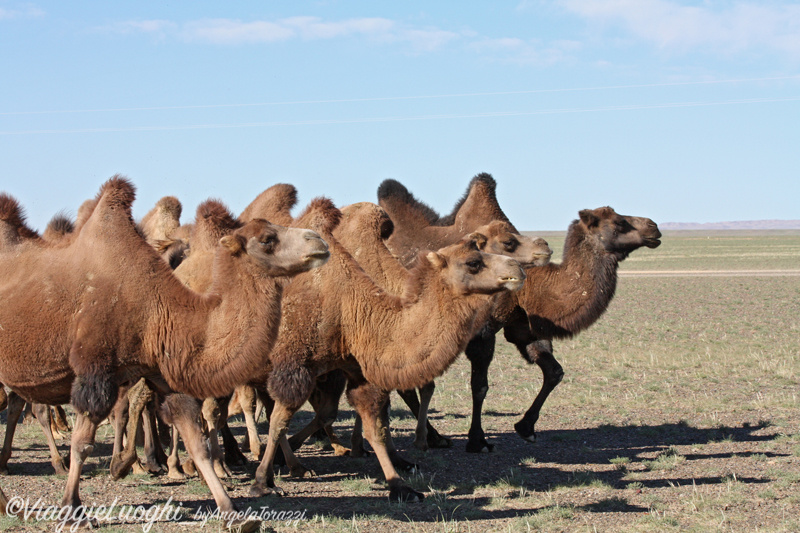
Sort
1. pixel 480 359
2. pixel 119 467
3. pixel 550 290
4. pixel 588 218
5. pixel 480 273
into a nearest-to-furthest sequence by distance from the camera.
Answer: pixel 480 273
pixel 119 467
pixel 480 359
pixel 550 290
pixel 588 218

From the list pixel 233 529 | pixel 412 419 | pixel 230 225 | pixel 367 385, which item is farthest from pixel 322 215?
pixel 412 419

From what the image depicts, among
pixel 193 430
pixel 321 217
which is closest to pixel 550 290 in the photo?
pixel 321 217

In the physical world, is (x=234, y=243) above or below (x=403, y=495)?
above

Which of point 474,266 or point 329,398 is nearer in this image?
point 474,266

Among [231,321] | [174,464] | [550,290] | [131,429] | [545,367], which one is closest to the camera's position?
[231,321]

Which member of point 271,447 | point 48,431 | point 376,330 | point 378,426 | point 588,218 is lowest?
point 48,431

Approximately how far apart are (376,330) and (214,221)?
183 centimetres

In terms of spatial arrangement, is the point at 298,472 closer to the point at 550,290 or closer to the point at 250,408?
the point at 250,408

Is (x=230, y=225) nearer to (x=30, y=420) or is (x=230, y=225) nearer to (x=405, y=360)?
(x=405, y=360)

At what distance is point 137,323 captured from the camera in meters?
6.43

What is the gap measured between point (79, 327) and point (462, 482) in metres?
3.81

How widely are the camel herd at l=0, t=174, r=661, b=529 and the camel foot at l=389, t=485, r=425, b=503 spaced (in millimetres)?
12

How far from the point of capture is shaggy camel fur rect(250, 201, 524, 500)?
7074 mm

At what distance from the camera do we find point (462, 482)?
808cm
